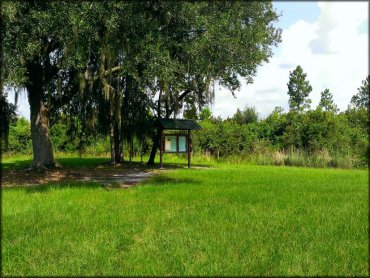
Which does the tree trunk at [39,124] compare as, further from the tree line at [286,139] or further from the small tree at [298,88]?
the small tree at [298,88]

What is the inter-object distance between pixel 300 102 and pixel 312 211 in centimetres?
4801

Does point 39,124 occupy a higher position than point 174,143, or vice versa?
point 39,124

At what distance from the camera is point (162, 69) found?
1077 cm

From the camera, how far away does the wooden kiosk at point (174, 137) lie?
57.9 feet

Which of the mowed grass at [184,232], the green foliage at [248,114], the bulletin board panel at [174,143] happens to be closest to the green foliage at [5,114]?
the bulletin board panel at [174,143]

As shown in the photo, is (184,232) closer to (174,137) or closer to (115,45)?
(115,45)

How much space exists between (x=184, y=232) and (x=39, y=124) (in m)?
11.5

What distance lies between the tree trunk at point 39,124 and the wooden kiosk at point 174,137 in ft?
15.4

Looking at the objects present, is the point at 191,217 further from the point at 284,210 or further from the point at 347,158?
the point at 347,158

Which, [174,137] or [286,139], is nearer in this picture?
[174,137]

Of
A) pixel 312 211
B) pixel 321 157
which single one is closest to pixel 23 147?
pixel 321 157

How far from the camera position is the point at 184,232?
19.6 ft

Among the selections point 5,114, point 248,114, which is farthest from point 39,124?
point 248,114

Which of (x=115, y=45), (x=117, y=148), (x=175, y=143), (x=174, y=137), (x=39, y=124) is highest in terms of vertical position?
(x=115, y=45)
